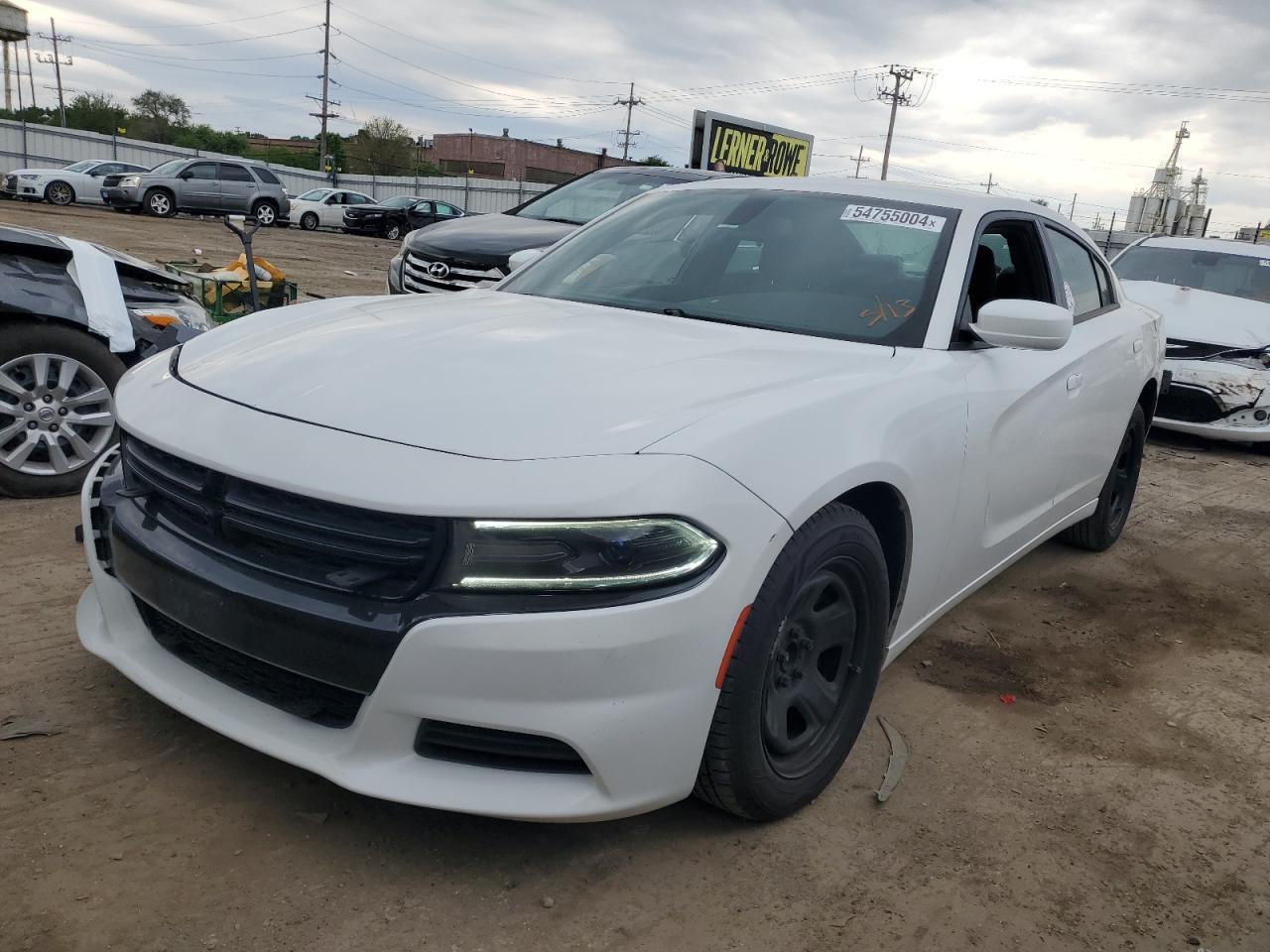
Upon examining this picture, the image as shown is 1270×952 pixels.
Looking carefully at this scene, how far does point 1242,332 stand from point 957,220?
5918mm

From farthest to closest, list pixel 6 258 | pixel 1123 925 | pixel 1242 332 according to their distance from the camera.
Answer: pixel 1242 332
pixel 6 258
pixel 1123 925

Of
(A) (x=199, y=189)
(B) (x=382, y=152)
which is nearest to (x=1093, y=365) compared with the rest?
(A) (x=199, y=189)

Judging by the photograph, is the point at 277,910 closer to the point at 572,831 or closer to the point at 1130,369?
the point at 572,831

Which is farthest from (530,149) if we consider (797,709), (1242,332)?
(797,709)

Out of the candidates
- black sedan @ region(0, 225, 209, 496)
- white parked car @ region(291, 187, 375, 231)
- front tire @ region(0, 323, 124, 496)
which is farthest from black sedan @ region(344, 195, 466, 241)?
front tire @ region(0, 323, 124, 496)

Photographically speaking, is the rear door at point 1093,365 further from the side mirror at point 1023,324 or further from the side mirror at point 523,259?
the side mirror at point 523,259

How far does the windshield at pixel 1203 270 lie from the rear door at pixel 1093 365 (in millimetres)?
5018

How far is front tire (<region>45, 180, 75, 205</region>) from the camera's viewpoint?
25.4 meters

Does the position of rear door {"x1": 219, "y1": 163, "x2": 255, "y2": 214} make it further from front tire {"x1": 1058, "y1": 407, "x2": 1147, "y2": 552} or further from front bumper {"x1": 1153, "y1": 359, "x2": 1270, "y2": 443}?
front tire {"x1": 1058, "y1": 407, "x2": 1147, "y2": 552}

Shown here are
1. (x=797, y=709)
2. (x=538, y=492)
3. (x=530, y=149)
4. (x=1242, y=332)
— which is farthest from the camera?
(x=530, y=149)

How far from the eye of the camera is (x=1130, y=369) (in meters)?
4.43

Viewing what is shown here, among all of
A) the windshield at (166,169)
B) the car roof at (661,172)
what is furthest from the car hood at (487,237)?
the windshield at (166,169)

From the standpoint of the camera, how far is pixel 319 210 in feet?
97.1

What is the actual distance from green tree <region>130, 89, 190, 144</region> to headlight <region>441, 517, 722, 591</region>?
269 ft
